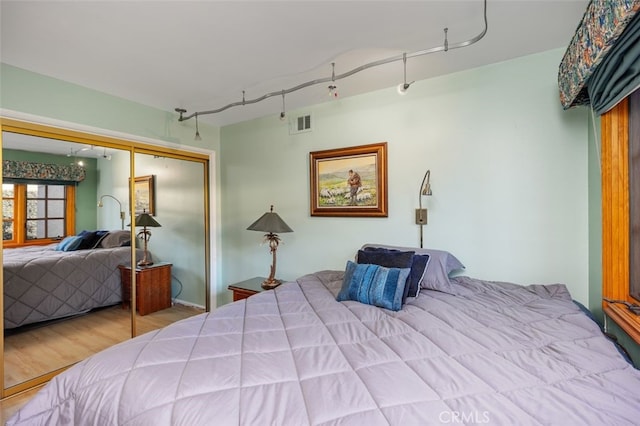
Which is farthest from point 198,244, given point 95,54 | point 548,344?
point 548,344

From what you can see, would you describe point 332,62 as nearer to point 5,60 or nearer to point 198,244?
point 5,60

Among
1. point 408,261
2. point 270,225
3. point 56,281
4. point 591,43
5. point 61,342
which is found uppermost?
point 591,43

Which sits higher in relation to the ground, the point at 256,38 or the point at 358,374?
the point at 256,38

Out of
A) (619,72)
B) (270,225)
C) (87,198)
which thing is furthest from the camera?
(270,225)

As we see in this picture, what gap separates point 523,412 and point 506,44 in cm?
215

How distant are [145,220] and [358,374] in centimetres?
291

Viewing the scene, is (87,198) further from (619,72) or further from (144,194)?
(619,72)

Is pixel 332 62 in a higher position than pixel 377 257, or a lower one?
higher

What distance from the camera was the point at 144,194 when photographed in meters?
3.10

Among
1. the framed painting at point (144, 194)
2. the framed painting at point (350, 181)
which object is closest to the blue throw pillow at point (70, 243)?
the framed painting at point (144, 194)

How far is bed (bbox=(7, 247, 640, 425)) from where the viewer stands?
860 mm

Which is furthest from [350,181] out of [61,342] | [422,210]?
[61,342]

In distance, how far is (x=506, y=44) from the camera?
1.97 metres

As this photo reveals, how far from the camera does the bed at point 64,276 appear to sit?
2.31 m
